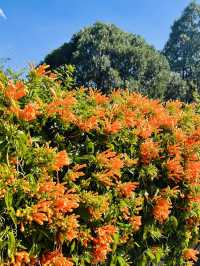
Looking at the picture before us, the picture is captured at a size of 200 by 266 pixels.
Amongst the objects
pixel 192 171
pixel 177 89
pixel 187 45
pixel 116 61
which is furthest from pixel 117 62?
pixel 192 171

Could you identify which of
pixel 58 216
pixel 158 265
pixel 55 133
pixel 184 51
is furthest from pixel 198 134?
pixel 184 51

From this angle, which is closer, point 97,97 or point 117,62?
point 97,97

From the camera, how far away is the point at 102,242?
4.11 m

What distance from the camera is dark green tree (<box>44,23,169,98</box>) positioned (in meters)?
39.8

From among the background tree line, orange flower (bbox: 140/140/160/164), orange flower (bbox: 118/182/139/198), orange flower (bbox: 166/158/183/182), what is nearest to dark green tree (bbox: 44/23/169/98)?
the background tree line

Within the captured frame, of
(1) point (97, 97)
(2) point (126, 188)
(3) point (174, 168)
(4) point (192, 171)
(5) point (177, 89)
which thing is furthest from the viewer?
(5) point (177, 89)

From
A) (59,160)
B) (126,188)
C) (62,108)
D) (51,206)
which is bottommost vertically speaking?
(51,206)

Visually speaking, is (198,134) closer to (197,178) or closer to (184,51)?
(197,178)

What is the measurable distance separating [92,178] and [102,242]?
48cm

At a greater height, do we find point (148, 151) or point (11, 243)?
point (148, 151)

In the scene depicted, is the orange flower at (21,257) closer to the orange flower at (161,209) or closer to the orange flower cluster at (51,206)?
the orange flower cluster at (51,206)

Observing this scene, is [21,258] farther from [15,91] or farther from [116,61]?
[116,61]

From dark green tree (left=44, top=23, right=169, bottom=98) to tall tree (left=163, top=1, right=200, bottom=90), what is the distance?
6.46 meters

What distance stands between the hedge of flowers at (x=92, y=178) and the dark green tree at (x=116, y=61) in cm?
3380
